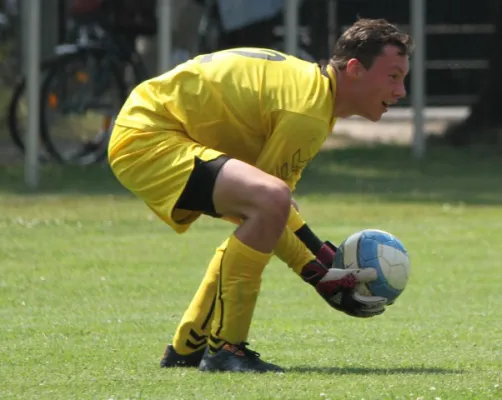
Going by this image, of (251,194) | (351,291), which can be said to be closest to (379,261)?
(351,291)

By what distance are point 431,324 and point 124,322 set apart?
1616 mm

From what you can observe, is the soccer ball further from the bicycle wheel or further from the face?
the bicycle wheel

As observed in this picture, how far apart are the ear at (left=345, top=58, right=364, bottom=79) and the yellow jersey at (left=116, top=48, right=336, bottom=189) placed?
9 cm

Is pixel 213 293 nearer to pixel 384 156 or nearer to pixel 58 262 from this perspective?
pixel 58 262

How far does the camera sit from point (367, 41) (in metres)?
6.36

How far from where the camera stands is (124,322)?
7.86m

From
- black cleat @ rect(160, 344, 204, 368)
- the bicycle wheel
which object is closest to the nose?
black cleat @ rect(160, 344, 204, 368)

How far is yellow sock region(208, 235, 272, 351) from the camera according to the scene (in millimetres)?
6164

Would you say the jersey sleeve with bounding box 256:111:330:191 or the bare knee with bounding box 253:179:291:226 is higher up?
the jersey sleeve with bounding box 256:111:330:191

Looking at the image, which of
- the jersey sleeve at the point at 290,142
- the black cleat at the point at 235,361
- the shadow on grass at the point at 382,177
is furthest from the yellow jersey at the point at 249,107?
the shadow on grass at the point at 382,177

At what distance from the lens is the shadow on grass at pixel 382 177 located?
49.6ft

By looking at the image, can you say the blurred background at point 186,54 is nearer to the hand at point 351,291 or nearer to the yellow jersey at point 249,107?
the yellow jersey at point 249,107

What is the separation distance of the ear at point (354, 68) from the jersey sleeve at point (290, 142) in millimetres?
282

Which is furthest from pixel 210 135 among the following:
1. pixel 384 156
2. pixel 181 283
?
pixel 384 156
